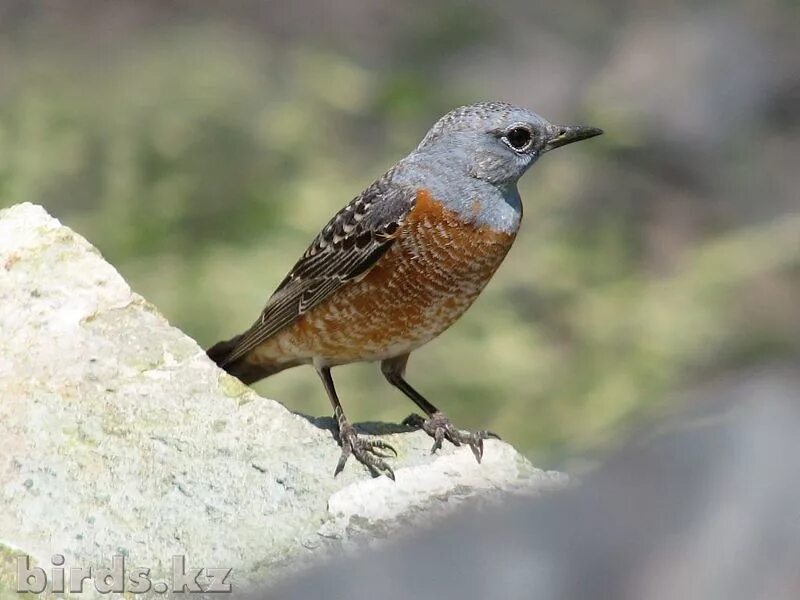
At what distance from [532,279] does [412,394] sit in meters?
4.42

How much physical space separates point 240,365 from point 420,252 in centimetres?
136

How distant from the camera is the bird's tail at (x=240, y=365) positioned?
6.90 m

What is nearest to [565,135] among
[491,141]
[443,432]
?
[491,141]

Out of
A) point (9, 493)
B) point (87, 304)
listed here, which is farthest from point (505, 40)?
point (9, 493)

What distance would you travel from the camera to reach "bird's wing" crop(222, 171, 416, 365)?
6328 mm

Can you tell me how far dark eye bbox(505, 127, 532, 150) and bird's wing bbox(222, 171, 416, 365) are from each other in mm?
551

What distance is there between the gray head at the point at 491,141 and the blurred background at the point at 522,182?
271 centimetres

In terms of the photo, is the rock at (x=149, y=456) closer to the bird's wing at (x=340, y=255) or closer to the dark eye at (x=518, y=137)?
the bird's wing at (x=340, y=255)

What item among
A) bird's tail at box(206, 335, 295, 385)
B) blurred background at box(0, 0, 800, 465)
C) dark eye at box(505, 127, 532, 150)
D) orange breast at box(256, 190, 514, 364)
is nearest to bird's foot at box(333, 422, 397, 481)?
orange breast at box(256, 190, 514, 364)

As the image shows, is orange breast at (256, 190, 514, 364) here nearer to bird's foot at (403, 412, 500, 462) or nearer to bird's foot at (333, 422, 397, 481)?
bird's foot at (403, 412, 500, 462)

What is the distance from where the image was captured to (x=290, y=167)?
12.2 m

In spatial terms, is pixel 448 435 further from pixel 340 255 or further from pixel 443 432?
pixel 340 255

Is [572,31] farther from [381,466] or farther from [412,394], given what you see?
[381,466]

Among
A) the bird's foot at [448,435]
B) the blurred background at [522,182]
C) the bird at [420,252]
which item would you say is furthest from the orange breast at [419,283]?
the blurred background at [522,182]
